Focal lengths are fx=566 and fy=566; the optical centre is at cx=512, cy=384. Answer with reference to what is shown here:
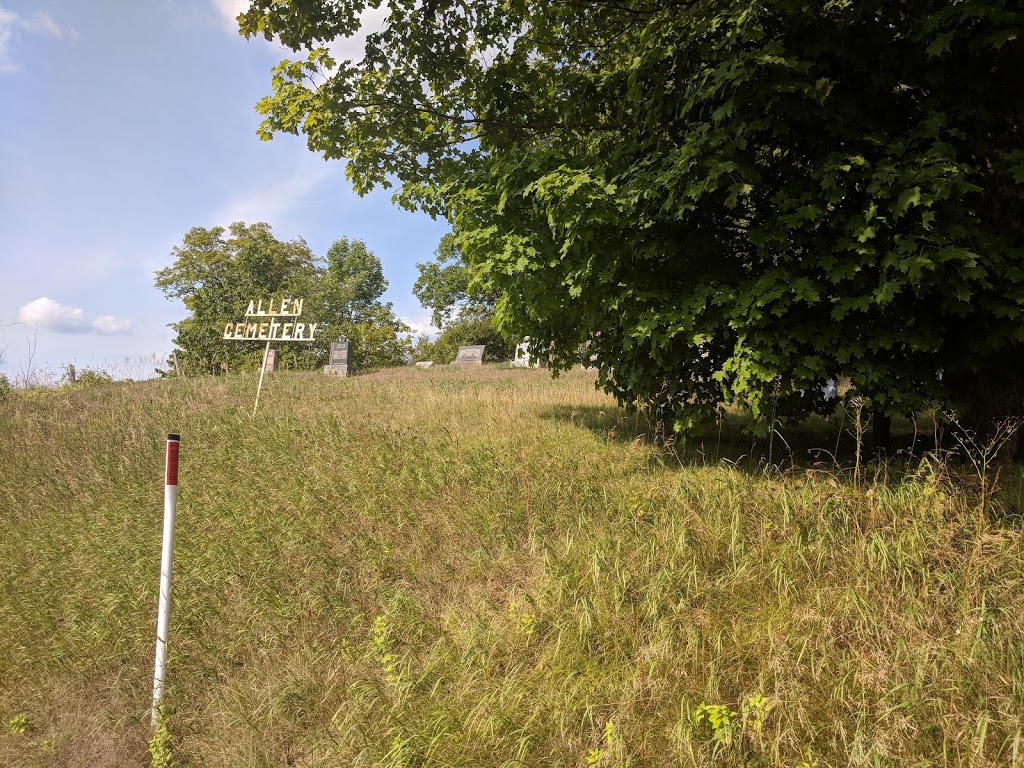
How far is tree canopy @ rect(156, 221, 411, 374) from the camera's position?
35.8 meters

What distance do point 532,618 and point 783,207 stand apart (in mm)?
3933

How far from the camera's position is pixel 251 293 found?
37219 mm

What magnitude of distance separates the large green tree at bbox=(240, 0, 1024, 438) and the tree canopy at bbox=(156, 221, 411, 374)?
27.0 m

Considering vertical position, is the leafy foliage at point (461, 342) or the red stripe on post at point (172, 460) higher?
the leafy foliage at point (461, 342)

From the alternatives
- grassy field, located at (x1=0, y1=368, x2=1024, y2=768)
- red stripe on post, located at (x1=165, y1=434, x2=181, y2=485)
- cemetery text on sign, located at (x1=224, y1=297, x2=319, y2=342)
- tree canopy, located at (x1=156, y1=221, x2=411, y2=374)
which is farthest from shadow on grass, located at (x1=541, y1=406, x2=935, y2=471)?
tree canopy, located at (x1=156, y1=221, x2=411, y2=374)

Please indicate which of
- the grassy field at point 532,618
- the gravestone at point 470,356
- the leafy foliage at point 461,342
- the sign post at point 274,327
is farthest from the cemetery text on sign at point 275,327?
the leafy foliage at point 461,342

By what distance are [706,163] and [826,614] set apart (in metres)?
3.54

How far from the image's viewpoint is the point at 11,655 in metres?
4.53

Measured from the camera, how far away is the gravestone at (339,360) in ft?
67.9

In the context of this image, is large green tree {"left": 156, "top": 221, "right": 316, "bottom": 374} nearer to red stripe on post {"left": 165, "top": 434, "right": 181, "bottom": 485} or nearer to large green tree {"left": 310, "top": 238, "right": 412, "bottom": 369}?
large green tree {"left": 310, "top": 238, "right": 412, "bottom": 369}

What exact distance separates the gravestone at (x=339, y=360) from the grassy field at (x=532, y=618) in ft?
46.2

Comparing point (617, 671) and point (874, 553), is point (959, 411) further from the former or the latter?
point (617, 671)

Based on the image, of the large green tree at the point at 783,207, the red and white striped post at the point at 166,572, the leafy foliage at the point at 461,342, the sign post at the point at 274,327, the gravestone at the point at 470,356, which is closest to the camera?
the red and white striped post at the point at 166,572

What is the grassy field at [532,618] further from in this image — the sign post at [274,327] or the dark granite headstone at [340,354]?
the dark granite headstone at [340,354]
